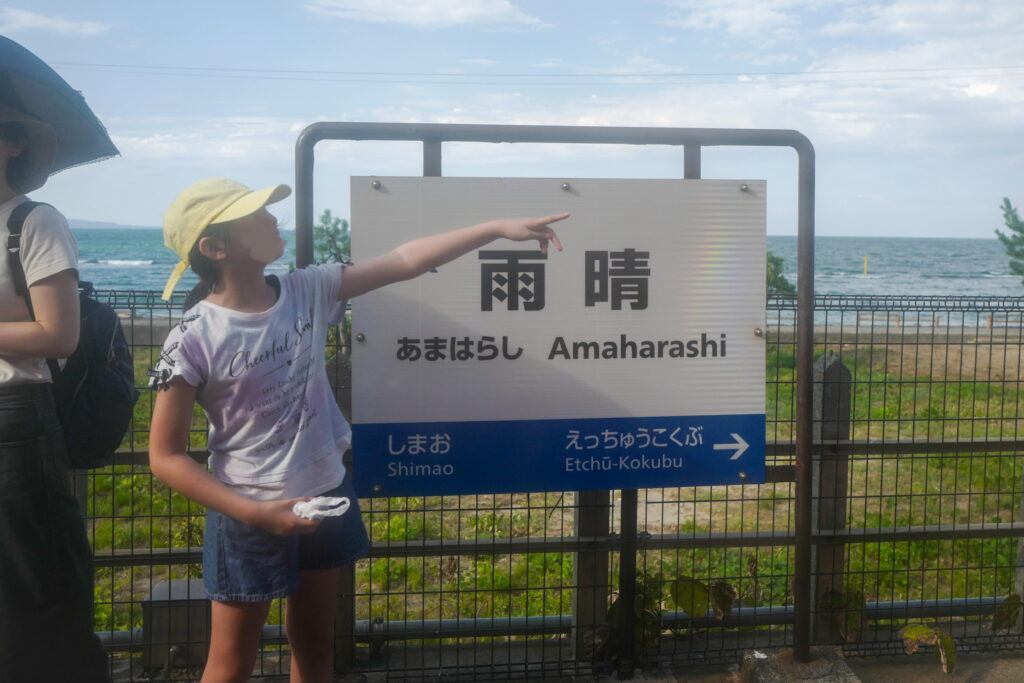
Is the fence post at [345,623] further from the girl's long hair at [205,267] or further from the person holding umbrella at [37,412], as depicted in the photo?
the girl's long hair at [205,267]

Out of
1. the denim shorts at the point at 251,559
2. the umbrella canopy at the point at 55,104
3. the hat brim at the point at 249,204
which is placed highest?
the umbrella canopy at the point at 55,104

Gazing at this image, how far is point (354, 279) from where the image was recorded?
3014 millimetres

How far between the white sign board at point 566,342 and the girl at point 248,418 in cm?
77

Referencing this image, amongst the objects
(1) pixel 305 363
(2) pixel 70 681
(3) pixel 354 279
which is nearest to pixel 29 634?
(2) pixel 70 681

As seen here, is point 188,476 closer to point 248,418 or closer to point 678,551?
point 248,418

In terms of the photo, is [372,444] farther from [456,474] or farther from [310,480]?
[310,480]

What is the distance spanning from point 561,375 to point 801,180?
1283mm

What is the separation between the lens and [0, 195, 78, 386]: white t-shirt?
269cm

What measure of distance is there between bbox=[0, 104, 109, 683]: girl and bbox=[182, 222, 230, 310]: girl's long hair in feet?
1.07

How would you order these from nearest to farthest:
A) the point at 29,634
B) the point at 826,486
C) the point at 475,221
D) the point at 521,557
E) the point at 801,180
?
the point at 29,634 < the point at 475,221 < the point at 801,180 < the point at 826,486 < the point at 521,557

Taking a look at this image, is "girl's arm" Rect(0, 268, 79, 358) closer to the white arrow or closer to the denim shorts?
the denim shorts

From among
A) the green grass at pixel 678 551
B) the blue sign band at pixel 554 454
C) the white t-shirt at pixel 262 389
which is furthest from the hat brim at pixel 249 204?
the green grass at pixel 678 551

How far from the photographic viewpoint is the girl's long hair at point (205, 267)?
8.77 feet

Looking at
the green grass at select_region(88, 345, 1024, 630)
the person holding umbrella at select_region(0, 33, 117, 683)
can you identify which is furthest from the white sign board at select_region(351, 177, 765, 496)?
the person holding umbrella at select_region(0, 33, 117, 683)
